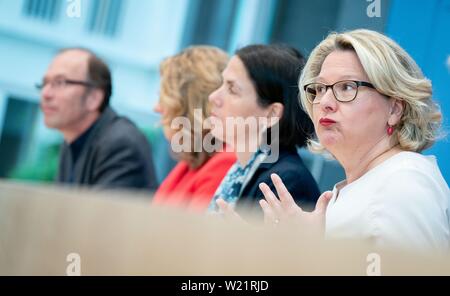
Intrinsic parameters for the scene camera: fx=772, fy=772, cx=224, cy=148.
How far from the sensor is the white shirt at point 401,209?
173cm

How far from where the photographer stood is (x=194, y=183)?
2617 millimetres

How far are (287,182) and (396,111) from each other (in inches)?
16.6

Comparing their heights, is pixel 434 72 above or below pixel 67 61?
below

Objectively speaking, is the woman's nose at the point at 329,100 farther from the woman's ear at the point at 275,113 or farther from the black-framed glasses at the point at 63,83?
the black-framed glasses at the point at 63,83

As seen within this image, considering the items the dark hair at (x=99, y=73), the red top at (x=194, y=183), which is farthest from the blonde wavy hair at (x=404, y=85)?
the dark hair at (x=99, y=73)

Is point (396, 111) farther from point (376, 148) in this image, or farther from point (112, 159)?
point (112, 159)

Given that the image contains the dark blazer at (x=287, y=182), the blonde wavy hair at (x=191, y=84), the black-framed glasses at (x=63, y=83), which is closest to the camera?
the dark blazer at (x=287, y=182)

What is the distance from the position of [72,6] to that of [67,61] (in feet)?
1.23

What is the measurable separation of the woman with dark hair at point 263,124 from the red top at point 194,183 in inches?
4.0

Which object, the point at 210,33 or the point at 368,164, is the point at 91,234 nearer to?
the point at 368,164

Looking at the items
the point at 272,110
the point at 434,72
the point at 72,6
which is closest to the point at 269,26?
the point at 272,110

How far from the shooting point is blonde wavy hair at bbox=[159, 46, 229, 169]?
268 cm

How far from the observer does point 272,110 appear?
2.29m

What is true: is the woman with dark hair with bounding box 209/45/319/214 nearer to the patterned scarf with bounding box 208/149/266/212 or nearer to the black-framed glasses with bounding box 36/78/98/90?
the patterned scarf with bounding box 208/149/266/212
